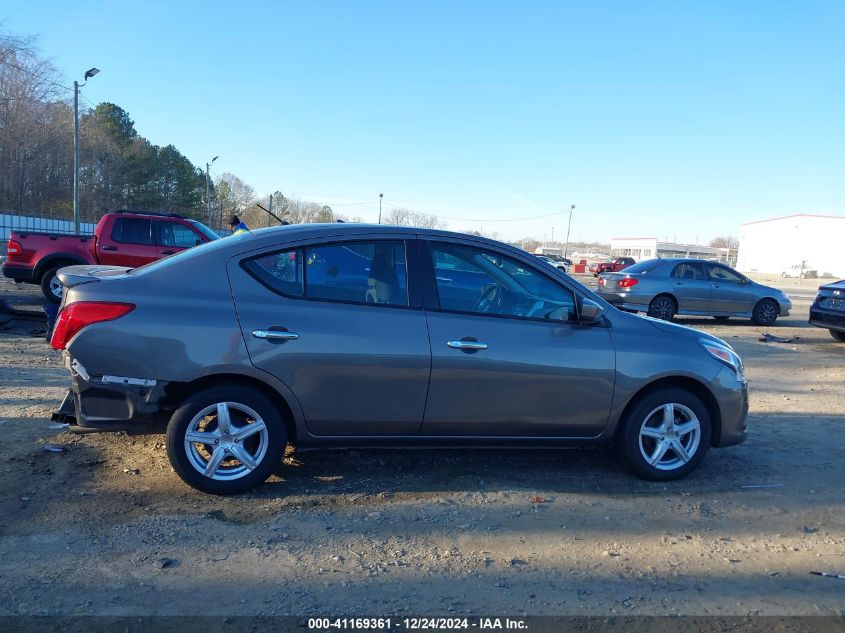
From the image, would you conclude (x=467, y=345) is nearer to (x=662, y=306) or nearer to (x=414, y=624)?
(x=414, y=624)

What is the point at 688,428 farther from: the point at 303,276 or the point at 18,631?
the point at 18,631

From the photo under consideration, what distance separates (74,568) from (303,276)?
205cm

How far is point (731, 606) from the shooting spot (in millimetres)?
2984

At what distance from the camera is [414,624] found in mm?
2719

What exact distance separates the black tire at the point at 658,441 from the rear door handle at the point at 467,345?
1262 mm

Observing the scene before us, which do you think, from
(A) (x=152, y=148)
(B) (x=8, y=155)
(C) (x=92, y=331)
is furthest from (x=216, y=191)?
(C) (x=92, y=331)

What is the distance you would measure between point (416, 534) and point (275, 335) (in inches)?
58.4

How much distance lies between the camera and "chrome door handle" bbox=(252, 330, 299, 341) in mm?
3774

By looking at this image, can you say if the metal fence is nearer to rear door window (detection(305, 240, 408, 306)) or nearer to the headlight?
rear door window (detection(305, 240, 408, 306))

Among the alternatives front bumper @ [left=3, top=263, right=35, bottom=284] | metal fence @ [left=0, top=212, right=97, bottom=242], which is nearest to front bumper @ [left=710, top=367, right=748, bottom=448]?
front bumper @ [left=3, top=263, right=35, bottom=284]

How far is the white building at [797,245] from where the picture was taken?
6669 cm

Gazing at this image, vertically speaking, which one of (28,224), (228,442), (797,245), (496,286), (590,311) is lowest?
(228,442)

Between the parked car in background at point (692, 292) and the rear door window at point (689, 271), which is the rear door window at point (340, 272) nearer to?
the parked car in background at point (692, 292)

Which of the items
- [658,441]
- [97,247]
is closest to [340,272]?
[658,441]
